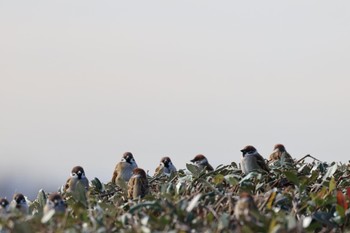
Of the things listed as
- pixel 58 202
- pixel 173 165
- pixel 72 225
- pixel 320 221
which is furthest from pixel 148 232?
pixel 173 165

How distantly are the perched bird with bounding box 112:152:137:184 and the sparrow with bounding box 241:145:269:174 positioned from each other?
6.66ft

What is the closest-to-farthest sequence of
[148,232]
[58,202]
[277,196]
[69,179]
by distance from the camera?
→ [148,232] → [277,196] → [58,202] → [69,179]

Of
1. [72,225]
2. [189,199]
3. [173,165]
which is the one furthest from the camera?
[173,165]

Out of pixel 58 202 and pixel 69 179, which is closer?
pixel 58 202

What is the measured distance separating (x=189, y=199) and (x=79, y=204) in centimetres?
73

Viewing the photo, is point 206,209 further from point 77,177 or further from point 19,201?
point 77,177

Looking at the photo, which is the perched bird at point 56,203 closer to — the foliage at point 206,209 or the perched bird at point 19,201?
the foliage at point 206,209

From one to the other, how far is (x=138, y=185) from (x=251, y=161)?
157 cm

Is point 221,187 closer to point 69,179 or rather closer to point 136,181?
point 136,181

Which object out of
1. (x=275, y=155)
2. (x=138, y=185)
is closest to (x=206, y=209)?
(x=138, y=185)

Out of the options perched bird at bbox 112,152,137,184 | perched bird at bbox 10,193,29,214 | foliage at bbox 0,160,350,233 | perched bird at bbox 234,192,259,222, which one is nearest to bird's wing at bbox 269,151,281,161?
perched bird at bbox 112,152,137,184

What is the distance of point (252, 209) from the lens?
14.3ft

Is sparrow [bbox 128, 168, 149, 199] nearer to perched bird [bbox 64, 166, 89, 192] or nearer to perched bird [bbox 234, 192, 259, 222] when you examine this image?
perched bird [bbox 64, 166, 89, 192]

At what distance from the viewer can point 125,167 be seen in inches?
436
